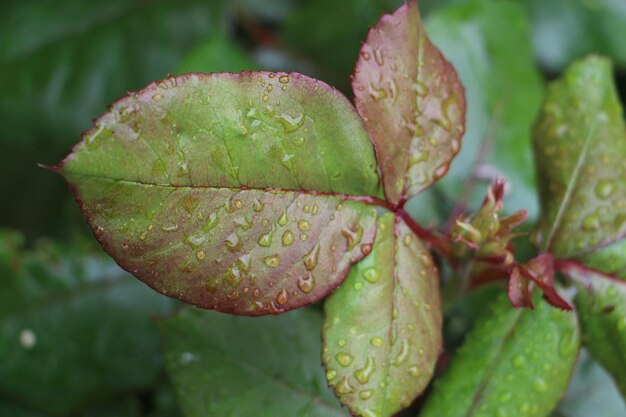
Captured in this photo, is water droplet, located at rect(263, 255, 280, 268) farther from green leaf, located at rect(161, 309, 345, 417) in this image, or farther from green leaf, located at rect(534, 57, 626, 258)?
green leaf, located at rect(534, 57, 626, 258)

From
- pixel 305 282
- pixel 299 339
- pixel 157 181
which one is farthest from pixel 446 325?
pixel 157 181

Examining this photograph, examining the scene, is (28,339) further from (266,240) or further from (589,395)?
(589,395)

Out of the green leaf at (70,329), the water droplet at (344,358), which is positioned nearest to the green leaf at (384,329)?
the water droplet at (344,358)

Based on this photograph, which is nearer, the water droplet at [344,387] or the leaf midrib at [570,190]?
the water droplet at [344,387]

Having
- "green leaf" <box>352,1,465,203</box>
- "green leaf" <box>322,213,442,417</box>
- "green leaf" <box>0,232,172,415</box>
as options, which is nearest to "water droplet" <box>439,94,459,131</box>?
"green leaf" <box>352,1,465,203</box>

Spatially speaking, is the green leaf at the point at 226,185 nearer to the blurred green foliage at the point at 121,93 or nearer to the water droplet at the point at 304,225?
the water droplet at the point at 304,225

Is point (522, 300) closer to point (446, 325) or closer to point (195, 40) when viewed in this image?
point (446, 325)

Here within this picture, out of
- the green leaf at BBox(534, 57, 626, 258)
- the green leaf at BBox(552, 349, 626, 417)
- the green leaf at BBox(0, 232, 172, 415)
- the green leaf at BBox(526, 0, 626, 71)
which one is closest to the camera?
the green leaf at BBox(534, 57, 626, 258)
